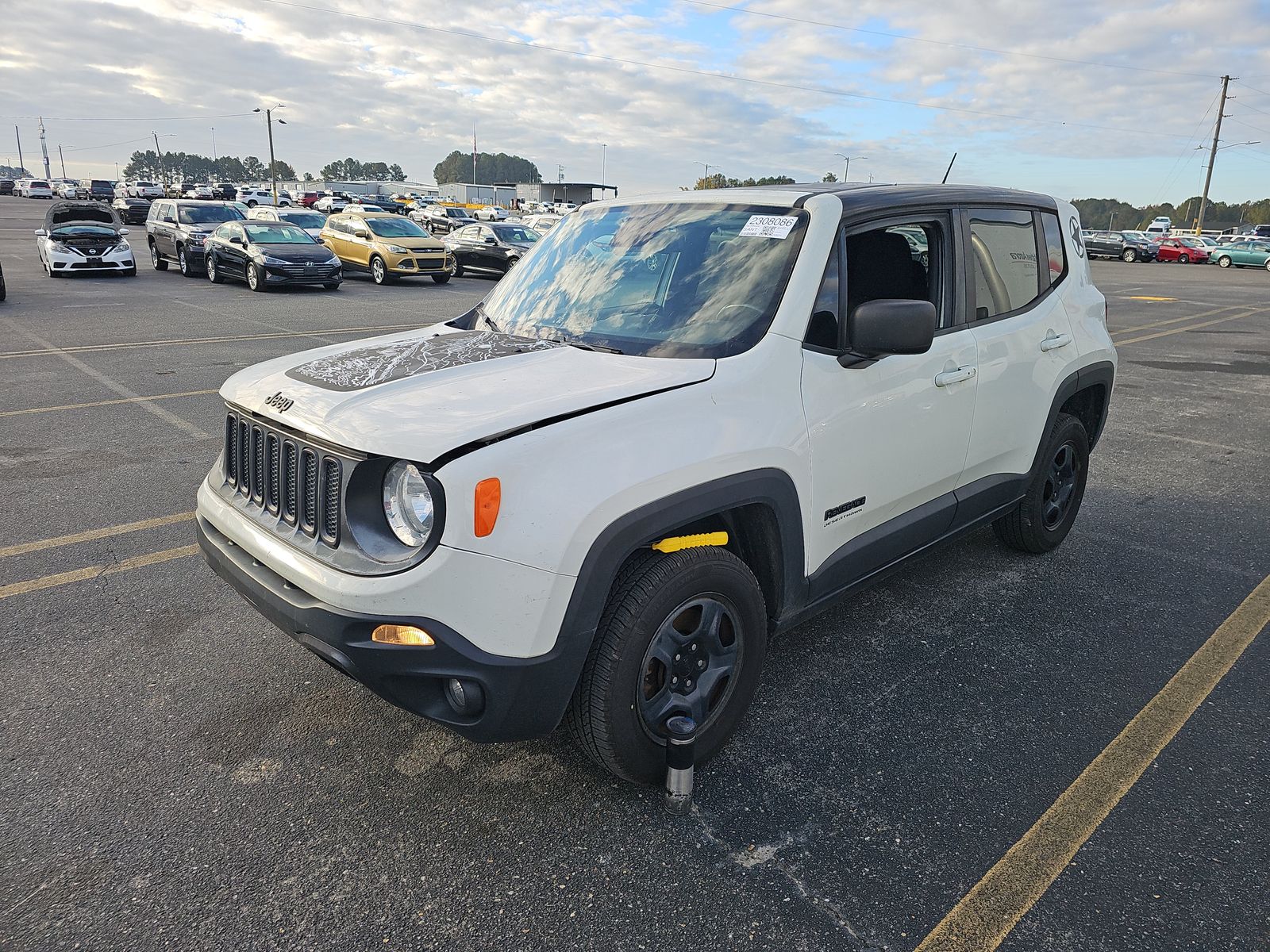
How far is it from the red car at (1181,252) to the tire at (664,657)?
4895 cm

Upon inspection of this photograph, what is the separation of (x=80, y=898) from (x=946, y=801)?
96.6 inches

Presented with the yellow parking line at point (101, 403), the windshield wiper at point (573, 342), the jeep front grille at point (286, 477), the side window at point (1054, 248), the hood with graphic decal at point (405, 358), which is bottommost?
the yellow parking line at point (101, 403)

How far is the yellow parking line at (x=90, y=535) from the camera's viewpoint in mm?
4527

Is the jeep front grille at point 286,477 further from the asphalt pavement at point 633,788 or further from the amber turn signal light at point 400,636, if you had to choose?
the asphalt pavement at point 633,788

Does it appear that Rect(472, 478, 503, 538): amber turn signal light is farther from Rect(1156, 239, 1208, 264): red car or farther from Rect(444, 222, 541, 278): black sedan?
Rect(1156, 239, 1208, 264): red car

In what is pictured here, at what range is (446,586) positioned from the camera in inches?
87.5

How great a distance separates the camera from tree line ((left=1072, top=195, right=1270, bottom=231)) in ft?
396

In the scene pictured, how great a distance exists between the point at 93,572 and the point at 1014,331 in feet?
14.8

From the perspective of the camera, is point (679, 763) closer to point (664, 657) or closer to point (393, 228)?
point (664, 657)

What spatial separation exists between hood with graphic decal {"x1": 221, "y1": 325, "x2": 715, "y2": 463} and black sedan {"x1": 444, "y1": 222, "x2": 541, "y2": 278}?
2111 cm

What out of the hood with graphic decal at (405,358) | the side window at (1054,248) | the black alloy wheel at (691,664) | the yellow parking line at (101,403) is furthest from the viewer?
the yellow parking line at (101,403)

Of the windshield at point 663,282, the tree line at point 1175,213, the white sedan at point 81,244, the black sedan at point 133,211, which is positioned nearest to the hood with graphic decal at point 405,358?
the windshield at point 663,282

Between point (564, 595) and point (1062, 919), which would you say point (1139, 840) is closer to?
point (1062, 919)

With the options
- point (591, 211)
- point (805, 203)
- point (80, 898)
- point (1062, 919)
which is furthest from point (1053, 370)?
point (80, 898)
